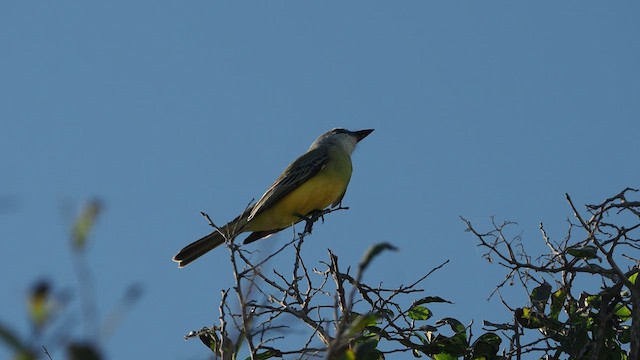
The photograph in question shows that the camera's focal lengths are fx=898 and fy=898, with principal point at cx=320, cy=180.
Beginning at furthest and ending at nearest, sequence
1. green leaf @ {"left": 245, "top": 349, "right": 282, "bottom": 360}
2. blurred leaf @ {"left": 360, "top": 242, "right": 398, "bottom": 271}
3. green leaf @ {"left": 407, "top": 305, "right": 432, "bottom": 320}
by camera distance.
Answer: green leaf @ {"left": 407, "top": 305, "right": 432, "bottom": 320} < green leaf @ {"left": 245, "top": 349, "right": 282, "bottom": 360} < blurred leaf @ {"left": 360, "top": 242, "right": 398, "bottom": 271}

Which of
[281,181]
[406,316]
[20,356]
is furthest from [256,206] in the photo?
[20,356]

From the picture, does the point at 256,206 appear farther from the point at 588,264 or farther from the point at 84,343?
the point at 84,343

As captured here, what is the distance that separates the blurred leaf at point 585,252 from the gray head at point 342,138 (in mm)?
4404

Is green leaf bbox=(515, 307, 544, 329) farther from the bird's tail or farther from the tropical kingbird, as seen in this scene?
the bird's tail

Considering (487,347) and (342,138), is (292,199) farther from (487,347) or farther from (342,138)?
(487,347)

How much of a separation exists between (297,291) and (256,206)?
311 cm

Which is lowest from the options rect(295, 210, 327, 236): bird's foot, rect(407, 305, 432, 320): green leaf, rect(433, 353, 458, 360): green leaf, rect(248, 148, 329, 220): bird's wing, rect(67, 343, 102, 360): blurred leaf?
rect(67, 343, 102, 360): blurred leaf

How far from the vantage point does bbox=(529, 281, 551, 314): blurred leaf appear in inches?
149

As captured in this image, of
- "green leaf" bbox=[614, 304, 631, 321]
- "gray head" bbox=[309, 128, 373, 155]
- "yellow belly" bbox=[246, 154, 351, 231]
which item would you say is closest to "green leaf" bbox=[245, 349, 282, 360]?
"green leaf" bbox=[614, 304, 631, 321]

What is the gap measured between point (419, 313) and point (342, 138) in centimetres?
449

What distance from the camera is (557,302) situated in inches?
152

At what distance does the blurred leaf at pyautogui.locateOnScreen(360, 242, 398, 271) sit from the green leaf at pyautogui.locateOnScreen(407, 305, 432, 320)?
314cm

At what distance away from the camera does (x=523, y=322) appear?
3.83m

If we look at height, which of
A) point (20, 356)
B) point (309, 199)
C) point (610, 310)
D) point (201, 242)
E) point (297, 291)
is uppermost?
point (309, 199)
